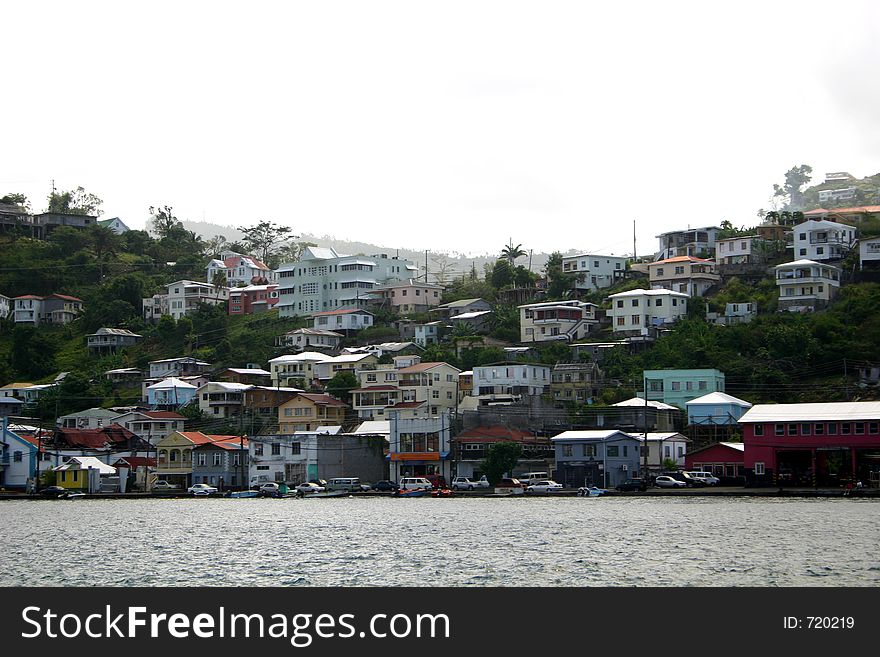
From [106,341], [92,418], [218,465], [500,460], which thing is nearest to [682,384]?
[500,460]

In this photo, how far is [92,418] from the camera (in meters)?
94.9

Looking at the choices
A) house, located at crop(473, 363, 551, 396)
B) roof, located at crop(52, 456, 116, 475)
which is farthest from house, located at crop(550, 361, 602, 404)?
roof, located at crop(52, 456, 116, 475)

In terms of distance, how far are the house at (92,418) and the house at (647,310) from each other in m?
42.6

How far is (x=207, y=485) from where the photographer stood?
81.8 m

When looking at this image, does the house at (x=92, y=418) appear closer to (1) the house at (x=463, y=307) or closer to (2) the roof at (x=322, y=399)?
(2) the roof at (x=322, y=399)

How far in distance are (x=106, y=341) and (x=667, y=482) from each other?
71.6 m

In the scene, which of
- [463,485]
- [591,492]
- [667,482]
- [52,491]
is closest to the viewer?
[667,482]

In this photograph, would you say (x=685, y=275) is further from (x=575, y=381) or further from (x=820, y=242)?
(x=575, y=381)

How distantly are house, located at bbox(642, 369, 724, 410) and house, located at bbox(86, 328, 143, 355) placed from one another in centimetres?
6100

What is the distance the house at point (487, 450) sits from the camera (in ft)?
249

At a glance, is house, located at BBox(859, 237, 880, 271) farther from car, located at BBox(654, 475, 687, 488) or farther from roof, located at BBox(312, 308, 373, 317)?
roof, located at BBox(312, 308, 373, 317)

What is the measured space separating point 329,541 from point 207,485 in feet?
125

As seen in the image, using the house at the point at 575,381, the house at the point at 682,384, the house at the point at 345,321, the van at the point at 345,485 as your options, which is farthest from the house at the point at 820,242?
the van at the point at 345,485
